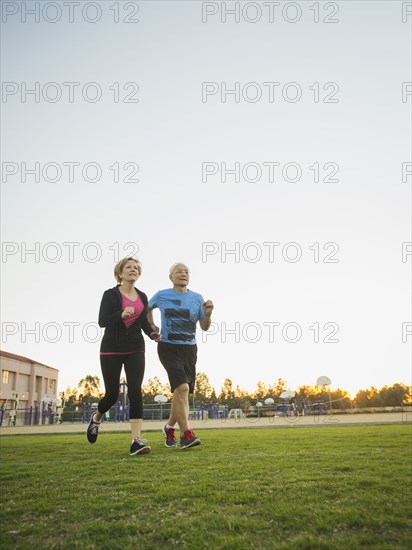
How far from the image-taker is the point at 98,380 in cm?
13262

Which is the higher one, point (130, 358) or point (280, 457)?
point (130, 358)

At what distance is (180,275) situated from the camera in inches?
226

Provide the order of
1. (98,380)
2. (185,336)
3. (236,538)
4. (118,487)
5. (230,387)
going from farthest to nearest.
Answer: (98,380), (230,387), (185,336), (118,487), (236,538)

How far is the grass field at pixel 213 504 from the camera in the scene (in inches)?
70.3

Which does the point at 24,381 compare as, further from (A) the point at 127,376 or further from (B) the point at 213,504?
(B) the point at 213,504

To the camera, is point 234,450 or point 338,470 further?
point 234,450

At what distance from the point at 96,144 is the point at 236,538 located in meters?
12.0

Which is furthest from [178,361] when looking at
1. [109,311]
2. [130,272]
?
[130,272]

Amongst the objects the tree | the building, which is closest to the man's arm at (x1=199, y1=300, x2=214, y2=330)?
the building

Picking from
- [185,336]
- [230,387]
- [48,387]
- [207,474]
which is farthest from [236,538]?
[230,387]

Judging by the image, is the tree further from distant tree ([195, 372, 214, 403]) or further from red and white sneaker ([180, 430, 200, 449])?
red and white sneaker ([180, 430, 200, 449])

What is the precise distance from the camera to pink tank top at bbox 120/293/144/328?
5107 millimetres

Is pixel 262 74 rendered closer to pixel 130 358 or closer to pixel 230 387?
pixel 130 358

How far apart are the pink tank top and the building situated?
5667 cm
